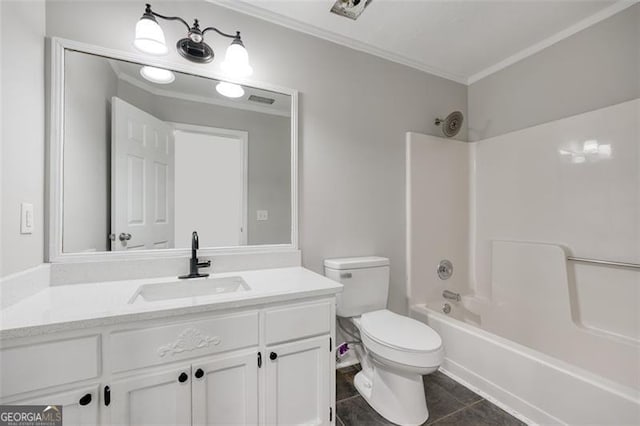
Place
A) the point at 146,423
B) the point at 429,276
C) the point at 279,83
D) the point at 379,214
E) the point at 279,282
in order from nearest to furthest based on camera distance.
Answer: the point at 146,423, the point at 279,282, the point at 279,83, the point at 379,214, the point at 429,276

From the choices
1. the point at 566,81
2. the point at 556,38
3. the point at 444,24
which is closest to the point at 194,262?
the point at 444,24

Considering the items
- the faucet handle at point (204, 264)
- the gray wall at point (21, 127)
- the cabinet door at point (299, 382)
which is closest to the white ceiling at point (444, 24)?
the gray wall at point (21, 127)

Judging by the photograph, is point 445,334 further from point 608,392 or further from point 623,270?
point 623,270

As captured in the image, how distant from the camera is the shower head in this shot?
223cm

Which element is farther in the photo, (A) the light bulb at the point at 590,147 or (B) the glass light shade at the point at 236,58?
(A) the light bulb at the point at 590,147

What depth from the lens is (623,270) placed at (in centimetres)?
161

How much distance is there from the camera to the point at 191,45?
1438 millimetres

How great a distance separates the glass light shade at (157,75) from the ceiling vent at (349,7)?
104 cm

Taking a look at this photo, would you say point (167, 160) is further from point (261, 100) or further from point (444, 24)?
point (444, 24)

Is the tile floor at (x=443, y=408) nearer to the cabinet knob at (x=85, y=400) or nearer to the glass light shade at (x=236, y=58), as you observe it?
the cabinet knob at (x=85, y=400)

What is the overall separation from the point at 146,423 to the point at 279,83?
5.90 ft

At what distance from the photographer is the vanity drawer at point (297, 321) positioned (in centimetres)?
114

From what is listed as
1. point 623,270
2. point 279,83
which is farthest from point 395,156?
point 623,270

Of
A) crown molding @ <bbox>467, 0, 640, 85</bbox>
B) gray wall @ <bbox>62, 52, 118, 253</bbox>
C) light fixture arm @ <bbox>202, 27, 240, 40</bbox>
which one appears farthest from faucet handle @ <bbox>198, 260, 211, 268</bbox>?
crown molding @ <bbox>467, 0, 640, 85</bbox>
